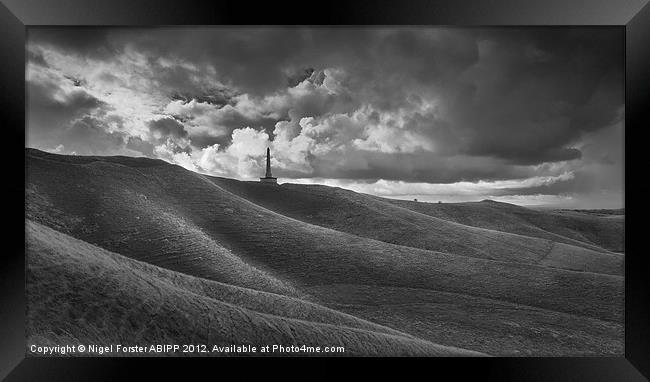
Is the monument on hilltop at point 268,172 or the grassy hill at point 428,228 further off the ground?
the monument on hilltop at point 268,172

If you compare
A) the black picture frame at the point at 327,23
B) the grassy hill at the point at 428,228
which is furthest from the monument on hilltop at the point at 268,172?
the black picture frame at the point at 327,23

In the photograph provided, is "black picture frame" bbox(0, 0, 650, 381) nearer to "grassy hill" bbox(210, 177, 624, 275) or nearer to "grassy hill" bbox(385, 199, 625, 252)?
"grassy hill" bbox(385, 199, 625, 252)

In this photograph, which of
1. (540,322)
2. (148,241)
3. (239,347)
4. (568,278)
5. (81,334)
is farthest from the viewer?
(148,241)

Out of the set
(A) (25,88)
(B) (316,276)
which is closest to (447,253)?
(B) (316,276)

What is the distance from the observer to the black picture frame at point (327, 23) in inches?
232

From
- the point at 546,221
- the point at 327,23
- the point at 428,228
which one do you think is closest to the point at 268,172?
the point at 327,23

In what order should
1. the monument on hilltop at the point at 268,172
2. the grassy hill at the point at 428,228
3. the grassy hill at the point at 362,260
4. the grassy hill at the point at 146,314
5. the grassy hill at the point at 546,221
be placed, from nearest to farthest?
the grassy hill at the point at 146,314, the grassy hill at the point at 546,221, the grassy hill at the point at 362,260, the monument on hilltop at the point at 268,172, the grassy hill at the point at 428,228

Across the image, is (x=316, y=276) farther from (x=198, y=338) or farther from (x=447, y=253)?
(x=447, y=253)

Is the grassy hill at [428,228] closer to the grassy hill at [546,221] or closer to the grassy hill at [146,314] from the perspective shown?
the grassy hill at [546,221]

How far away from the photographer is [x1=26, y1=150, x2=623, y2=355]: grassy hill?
6.99m

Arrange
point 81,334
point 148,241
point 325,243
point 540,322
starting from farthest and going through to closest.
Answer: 1. point 325,243
2. point 148,241
3. point 540,322
4. point 81,334

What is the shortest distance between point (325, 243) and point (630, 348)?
842 cm

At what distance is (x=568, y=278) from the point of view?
7910mm

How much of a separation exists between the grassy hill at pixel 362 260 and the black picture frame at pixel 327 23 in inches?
20.1
